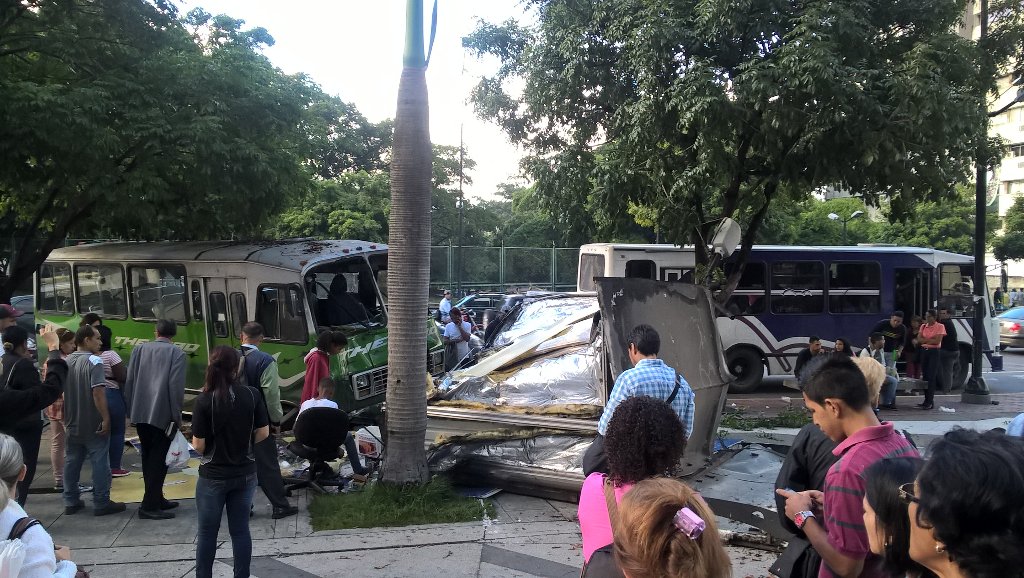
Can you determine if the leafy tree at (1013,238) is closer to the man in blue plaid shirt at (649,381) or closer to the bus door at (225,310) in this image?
the bus door at (225,310)

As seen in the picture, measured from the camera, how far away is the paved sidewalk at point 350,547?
5609 mm

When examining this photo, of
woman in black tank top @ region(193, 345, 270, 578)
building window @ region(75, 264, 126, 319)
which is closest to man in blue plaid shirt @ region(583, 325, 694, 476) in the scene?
woman in black tank top @ region(193, 345, 270, 578)

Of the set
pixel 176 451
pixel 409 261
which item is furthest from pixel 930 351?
pixel 176 451

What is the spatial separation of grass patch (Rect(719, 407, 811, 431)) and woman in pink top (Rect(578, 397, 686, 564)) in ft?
27.7

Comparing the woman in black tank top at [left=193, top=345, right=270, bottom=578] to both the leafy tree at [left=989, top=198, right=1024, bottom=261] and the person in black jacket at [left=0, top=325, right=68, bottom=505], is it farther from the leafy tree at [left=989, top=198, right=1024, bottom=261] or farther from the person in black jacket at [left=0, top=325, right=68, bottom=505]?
the leafy tree at [left=989, top=198, right=1024, bottom=261]

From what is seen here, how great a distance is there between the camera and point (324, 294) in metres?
10.8

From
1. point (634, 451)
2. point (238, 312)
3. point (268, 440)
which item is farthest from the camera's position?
Answer: point (238, 312)

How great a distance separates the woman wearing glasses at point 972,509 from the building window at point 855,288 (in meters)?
14.8

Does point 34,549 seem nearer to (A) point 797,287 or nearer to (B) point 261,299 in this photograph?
(B) point 261,299

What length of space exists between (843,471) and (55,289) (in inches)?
551

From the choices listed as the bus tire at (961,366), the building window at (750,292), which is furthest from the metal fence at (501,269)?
the bus tire at (961,366)

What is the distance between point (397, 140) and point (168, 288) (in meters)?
6.26

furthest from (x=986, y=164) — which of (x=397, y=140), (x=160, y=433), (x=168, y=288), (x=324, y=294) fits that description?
(x=168, y=288)

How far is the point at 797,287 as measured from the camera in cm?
1560
